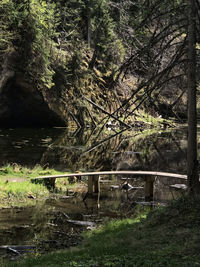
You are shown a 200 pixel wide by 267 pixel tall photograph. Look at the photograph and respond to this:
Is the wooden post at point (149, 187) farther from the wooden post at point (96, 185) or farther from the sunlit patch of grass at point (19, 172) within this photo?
the sunlit patch of grass at point (19, 172)

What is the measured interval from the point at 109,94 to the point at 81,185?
131ft

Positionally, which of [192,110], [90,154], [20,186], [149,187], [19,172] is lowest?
[149,187]

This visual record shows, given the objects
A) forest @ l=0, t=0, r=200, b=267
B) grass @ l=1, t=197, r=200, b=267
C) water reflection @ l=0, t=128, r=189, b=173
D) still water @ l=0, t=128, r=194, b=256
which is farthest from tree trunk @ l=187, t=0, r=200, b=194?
water reflection @ l=0, t=128, r=189, b=173

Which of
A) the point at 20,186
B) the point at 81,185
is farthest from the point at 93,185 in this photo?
the point at 20,186

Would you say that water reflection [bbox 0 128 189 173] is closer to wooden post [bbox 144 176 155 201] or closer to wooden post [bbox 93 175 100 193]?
wooden post [bbox 93 175 100 193]

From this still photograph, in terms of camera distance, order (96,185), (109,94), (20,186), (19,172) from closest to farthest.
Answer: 1. (20,186)
2. (96,185)
3. (19,172)
4. (109,94)

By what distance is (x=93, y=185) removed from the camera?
18.0 m

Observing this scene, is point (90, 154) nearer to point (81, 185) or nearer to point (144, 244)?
point (81, 185)

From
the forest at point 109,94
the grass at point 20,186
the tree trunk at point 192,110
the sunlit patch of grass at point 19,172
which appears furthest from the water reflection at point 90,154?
the tree trunk at point 192,110

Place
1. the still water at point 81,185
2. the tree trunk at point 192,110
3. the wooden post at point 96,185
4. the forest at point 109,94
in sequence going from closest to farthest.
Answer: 1. the forest at point 109,94
2. the tree trunk at point 192,110
3. the still water at point 81,185
4. the wooden post at point 96,185

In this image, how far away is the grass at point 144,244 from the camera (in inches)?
284

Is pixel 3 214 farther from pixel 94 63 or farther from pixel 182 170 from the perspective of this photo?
pixel 94 63

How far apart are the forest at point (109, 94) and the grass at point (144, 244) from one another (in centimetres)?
3

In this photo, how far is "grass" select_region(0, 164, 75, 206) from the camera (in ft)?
51.0
